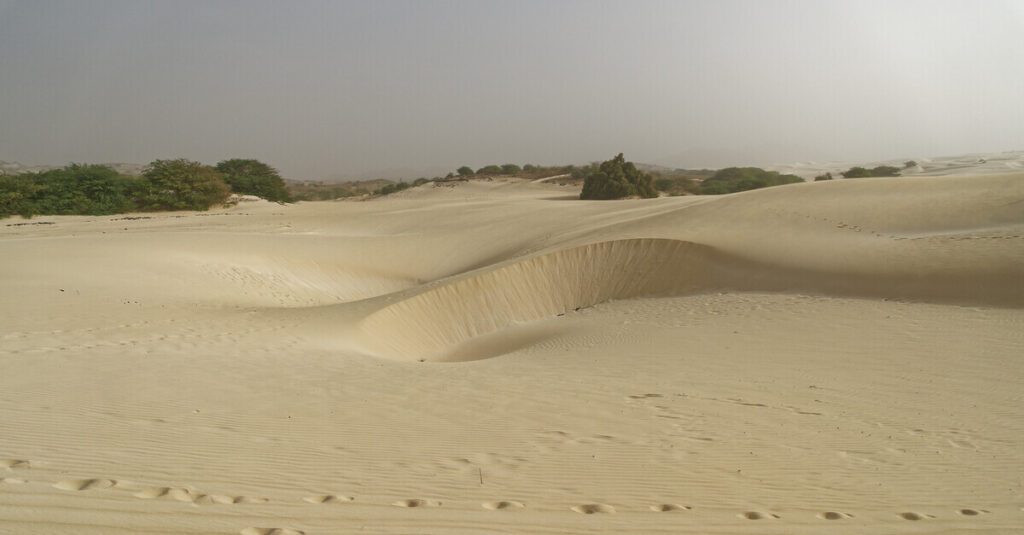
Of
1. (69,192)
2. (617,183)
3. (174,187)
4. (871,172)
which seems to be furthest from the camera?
(871,172)

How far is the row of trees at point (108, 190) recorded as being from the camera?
2764 centimetres

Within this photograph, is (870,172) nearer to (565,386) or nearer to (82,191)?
(565,386)

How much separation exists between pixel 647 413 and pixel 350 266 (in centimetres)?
1615

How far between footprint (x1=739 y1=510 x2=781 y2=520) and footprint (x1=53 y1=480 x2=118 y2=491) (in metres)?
3.34

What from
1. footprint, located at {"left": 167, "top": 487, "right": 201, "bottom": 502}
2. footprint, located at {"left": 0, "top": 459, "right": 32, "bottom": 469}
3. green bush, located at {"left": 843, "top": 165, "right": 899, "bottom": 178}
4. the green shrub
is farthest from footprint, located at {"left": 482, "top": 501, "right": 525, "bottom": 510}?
green bush, located at {"left": 843, "top": 165, "right": 899, "bottom": 178}

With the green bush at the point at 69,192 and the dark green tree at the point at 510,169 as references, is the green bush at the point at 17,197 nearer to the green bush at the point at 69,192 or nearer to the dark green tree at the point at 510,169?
the green bush at the point at 69,192

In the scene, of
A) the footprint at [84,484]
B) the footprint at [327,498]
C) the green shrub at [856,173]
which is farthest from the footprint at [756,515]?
the green shrub at [856,173]

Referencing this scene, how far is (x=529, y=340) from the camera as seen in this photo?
10.8 meters

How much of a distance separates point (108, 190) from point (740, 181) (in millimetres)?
40823

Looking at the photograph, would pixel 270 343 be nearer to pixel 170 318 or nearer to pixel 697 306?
pixel 170 318

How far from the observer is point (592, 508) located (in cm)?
324

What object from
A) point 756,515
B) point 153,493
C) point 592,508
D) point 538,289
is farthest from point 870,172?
point 153,493

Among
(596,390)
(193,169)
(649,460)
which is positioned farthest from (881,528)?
(193,169)

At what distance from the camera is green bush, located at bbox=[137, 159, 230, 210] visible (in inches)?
1236
